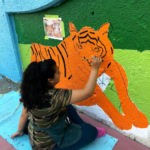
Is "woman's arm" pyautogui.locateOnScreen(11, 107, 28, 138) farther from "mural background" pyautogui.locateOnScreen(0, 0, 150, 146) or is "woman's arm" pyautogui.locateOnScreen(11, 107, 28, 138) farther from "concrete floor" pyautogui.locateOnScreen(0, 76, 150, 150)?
"mural background" pyautogui.locateOnScreen(0, 0, 150, 146)

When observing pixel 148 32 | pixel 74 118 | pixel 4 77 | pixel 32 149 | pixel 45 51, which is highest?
pixel 148 32

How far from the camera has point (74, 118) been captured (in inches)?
79.7

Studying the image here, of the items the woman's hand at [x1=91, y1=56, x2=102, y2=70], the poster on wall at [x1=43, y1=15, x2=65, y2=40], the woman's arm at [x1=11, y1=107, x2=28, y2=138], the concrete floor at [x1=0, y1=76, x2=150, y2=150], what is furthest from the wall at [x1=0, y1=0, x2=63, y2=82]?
the concrete floor at [x1=0, y1=76, x2=150, y2=150]

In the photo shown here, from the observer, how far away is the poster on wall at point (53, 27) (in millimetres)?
2180

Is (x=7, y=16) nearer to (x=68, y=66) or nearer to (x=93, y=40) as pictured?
(x=68, y=66)

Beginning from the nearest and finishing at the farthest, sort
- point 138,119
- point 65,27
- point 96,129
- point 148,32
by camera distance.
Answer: point 148,32 → point 138,119 → point 96,129 → point 65,27

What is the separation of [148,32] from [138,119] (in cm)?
65

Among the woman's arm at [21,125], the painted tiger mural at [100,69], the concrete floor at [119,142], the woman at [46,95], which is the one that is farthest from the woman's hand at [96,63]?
the woman's arm at [21,125]

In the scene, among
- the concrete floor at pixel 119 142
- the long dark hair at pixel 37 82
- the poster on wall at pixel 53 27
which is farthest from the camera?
the poster on wall at pixel 53 27

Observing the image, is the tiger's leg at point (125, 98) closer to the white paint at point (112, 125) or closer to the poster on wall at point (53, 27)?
the white paint at point (112, 125)

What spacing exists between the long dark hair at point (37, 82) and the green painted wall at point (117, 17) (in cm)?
50

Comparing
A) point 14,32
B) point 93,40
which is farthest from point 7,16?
point 93,40

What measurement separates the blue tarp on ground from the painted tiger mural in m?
0.18

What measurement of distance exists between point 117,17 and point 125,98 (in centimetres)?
59
